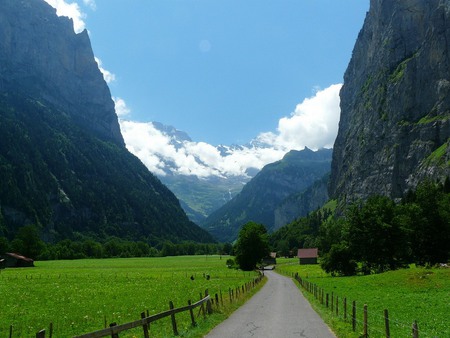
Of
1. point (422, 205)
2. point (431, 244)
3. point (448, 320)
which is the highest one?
point (422, 205)

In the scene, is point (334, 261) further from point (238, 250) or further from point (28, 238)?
point (28, 238)

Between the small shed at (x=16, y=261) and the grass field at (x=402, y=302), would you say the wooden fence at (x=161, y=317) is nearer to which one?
the grass field at (x=402, y=302)

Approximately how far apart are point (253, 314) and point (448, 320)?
13.8m

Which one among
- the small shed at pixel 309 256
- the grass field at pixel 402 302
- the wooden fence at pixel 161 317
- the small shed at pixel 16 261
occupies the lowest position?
the grass field at pixel 402 302

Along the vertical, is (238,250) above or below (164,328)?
above

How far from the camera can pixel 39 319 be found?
31.7 meters

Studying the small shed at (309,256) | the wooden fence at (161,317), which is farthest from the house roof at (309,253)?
the wooden fence at (161,317)

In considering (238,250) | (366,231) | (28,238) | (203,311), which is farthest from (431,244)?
(28,238)

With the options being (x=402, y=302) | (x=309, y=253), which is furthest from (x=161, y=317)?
(x=309, y=253)

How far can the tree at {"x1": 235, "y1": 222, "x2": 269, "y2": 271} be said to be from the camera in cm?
11950

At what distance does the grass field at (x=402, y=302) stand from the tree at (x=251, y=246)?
183 feet

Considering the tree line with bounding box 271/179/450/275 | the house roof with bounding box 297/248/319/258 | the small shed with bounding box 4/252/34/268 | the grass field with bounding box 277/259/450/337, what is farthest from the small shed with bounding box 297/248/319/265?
the grass field with bounding box 277/259/450/337

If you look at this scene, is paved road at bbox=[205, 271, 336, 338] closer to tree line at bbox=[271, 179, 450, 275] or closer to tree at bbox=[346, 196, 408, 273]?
tree at bbox=[346, 196, 408, 273]

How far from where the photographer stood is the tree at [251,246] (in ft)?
392
